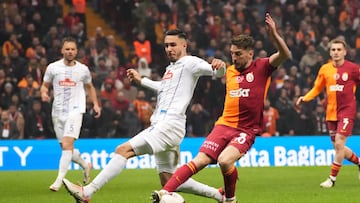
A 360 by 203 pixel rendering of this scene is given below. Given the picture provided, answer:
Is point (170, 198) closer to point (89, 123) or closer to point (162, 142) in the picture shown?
point (162, 142)

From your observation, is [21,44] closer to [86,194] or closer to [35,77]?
[35,77]

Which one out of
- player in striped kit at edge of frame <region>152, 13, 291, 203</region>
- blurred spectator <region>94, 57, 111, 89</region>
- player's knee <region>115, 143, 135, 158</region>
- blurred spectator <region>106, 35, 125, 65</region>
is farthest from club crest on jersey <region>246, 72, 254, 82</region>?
blurred spectator <region>106, 35, 125, 65</region>

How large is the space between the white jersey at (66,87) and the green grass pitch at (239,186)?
1.38 m

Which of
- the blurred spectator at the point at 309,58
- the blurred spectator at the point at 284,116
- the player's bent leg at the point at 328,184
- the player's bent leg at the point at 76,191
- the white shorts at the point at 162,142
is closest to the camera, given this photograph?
the player's bent leg at the point at 76,191

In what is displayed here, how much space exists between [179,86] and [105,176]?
54.7 inches

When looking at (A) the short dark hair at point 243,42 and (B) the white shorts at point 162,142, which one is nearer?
(B) the white shorts at point 162,142

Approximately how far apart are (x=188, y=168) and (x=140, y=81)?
4.83 ft

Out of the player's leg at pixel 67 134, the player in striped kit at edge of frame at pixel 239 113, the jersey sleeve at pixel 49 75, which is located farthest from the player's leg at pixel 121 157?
the jersey sleeve at pixel 49 75

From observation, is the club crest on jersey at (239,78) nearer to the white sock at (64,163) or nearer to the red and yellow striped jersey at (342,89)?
the white sock at (64,163)

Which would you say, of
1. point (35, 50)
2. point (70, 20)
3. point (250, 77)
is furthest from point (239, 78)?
point (70, 20)

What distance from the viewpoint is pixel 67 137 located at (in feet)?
50.0

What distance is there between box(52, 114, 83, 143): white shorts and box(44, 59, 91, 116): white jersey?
0.30 ft

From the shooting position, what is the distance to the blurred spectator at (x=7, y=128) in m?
22.8

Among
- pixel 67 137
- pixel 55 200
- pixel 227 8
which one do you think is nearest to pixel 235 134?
pixel 55 200
